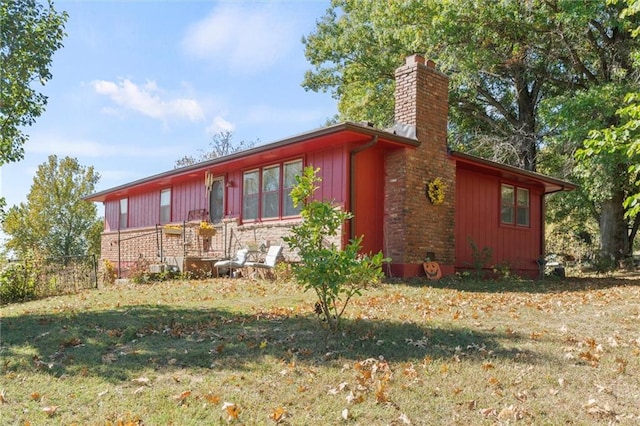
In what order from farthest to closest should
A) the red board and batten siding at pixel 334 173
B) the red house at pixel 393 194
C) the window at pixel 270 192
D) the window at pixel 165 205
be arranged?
1. the window at pixel 165 205
2. the window at pixel 270 192
3. the red house at pixel 393 194
4. the red board and batten siding at pixel 334 173

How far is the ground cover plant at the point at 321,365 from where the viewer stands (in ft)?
10.7

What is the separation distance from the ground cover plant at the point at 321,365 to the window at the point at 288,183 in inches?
184

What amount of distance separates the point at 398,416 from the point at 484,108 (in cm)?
1873

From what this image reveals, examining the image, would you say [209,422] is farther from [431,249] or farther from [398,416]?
[431,249]

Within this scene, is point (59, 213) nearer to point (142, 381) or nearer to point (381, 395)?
point (142, 381)

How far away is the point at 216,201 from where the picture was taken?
1423cm

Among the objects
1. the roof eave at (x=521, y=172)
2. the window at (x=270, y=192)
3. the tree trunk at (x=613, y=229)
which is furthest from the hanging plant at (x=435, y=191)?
the tree trunk at (x=613, y=229)

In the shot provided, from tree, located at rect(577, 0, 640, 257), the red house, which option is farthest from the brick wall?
tree, located at rect(577, 0, 640, 257)

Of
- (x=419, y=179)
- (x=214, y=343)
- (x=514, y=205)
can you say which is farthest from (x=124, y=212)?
(x=214, y=343)

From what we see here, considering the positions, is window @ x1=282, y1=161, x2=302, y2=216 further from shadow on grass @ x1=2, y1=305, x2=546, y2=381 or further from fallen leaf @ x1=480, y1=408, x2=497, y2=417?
fallen leaf @ x1=480, y1=408, x2=497, y2=417

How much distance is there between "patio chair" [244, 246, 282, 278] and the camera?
34.7 ft

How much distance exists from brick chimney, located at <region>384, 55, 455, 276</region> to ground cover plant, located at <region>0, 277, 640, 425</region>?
3406 millimetres

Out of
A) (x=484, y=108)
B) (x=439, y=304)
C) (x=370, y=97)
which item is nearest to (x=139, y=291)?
(x=439, y=304)

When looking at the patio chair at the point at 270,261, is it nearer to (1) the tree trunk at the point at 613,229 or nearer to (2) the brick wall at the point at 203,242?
(2) the brick wall at the point at 203,242
